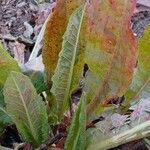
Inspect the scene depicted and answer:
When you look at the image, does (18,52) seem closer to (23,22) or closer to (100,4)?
(23,22)

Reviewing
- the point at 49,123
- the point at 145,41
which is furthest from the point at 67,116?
the point at 145,41

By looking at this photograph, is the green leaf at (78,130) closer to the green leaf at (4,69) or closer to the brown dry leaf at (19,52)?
the green leaf at (4,69)

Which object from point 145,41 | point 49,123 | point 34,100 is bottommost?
point 49,123

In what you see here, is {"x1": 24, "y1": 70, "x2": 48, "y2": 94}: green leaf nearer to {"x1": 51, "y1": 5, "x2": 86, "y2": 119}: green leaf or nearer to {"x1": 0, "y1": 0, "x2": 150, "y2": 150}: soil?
{"x1": 51, "y1": 5, "x2": 86, "y2": 119}: green leaf

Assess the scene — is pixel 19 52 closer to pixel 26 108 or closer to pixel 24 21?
pixel 24 21

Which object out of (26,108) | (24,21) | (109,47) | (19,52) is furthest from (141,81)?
(24,21)

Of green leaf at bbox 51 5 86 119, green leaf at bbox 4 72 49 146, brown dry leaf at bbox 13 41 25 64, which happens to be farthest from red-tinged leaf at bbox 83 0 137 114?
brown dry leaf at bbox 13 41 25 64
